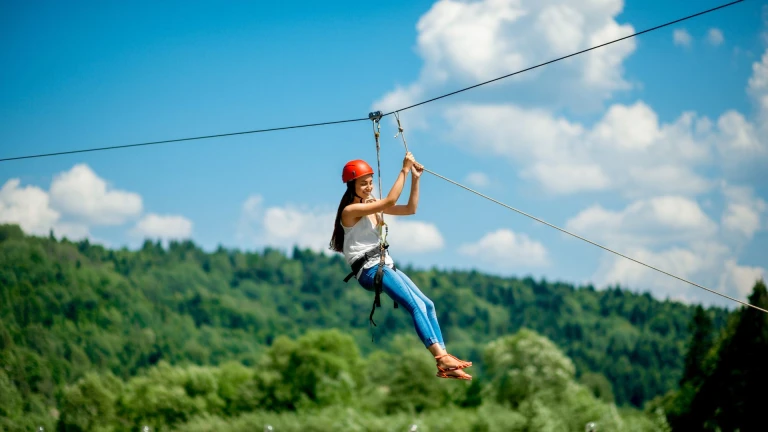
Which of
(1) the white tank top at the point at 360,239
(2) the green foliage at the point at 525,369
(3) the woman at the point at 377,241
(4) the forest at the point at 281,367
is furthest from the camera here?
(2) the green foliage at the point at 525,369

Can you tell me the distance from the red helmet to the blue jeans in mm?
993

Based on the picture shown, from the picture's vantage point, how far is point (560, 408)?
57.6 meters

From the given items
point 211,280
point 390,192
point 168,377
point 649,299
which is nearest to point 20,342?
point 168,377

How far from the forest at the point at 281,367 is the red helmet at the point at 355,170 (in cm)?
179

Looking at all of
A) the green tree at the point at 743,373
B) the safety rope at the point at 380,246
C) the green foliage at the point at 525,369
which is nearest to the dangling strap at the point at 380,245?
the safety rope at the point at 380,246

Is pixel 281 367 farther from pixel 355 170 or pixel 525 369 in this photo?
pixel 355 170

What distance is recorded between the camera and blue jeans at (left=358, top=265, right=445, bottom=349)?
9867 mm

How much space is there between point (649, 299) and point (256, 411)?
423 ft

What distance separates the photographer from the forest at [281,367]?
54.5 m

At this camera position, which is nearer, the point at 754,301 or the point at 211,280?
the point at 754,301

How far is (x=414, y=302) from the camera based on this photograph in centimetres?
990

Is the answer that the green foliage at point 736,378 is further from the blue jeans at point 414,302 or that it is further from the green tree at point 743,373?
the blue jeans at point 414,302

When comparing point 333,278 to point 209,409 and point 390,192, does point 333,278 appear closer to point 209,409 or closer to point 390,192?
point 209,409

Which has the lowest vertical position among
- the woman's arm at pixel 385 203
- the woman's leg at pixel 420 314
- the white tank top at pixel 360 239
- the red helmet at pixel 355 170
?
the woman's leg at pixel 420 314
